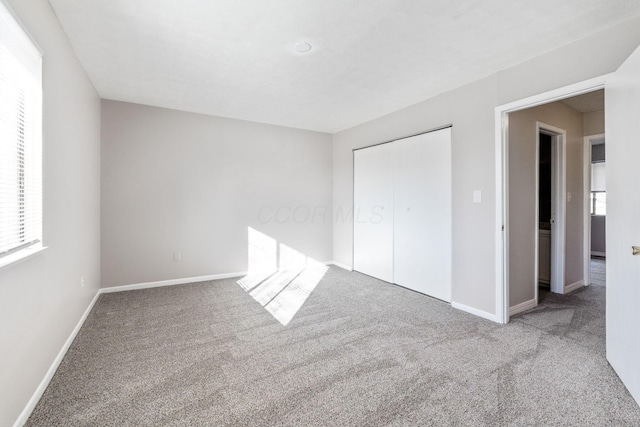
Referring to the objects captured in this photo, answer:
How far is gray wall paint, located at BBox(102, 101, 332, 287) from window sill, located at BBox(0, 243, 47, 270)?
7.58ft

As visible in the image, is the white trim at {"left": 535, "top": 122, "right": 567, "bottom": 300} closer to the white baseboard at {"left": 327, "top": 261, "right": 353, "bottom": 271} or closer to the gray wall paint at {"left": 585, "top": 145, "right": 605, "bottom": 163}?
the white baseboard at {"left": 327, "top": 261, "right": 353, "bottom": 271}

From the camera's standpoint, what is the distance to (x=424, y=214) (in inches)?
149

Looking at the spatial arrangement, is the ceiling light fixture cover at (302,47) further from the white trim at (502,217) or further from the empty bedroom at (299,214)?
the white trim at (502,217)

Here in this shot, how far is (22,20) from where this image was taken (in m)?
1.59

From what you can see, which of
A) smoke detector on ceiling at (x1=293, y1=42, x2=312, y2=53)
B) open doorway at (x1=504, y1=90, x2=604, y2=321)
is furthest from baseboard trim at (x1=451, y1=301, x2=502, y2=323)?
smoke detector on ceiling at (x1=293, y1=42, x2=312, y2=53)

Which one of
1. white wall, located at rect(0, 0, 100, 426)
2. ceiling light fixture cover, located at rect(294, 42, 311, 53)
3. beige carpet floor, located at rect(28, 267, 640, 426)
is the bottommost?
beige carpet floor, located at rect(28, 267, 640, 426)

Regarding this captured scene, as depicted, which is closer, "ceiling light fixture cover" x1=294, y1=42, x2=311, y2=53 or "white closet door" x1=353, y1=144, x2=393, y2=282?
"ceiling light fixture cover" x1=294, y1=42, x2=311, y2=53

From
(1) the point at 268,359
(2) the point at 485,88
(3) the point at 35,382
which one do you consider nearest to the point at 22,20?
(3) the point at 35,382

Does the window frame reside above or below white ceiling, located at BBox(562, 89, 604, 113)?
below

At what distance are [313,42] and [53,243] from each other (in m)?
2.41

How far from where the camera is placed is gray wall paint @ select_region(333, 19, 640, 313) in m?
2.31

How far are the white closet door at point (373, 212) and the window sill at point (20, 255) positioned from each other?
3.74m

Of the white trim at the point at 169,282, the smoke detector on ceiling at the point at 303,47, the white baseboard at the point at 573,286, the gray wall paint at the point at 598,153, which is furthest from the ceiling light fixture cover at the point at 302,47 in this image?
the gray wall paint at the point at 598,153

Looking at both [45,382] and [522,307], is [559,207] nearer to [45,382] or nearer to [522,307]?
[522,307]
